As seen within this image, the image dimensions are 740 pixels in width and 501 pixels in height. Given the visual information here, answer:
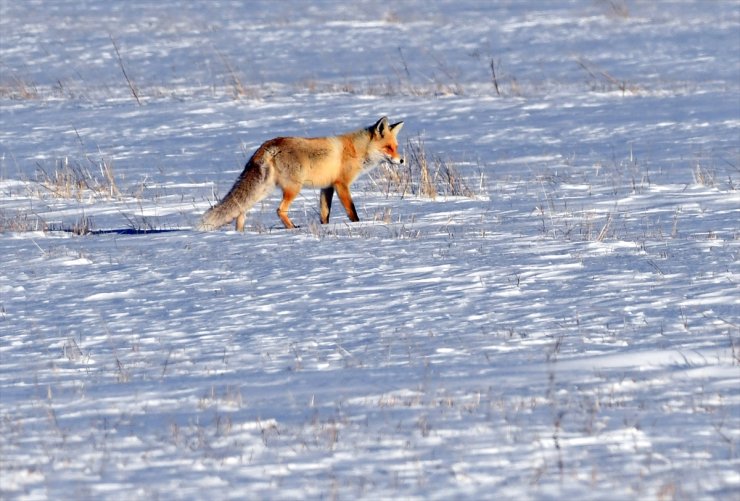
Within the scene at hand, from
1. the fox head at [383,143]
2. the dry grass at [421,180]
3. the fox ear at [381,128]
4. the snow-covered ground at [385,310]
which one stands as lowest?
the snow-covered ground at [385,310]

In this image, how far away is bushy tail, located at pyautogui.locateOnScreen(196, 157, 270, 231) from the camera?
9.16 m

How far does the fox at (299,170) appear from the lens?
30.1 ft

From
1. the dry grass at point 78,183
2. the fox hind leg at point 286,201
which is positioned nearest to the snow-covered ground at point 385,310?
the dry grass at point 78,183

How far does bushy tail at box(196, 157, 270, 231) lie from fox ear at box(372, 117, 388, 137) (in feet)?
4.55

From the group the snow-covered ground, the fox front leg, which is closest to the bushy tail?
the snow-covered ground

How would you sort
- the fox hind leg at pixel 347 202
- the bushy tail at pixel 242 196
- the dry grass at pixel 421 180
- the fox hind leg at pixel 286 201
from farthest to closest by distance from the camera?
the dry grass at pixel 421 180
the fox hind leg at pixel 347 202
the fox hind leg at pixel 286 201
the bushy tail at pixel 242 196

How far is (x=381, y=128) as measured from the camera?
33.6 feet

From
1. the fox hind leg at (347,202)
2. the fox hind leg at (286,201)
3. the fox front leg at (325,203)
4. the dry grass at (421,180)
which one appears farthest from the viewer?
the dry grass at (421,180)

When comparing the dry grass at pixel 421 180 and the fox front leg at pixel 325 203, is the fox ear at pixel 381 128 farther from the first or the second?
the dry grass at pixel 421 180

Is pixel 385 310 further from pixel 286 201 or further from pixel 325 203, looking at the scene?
pixel 325 203

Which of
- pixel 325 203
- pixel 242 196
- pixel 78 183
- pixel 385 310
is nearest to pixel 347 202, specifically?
pixel 325 203

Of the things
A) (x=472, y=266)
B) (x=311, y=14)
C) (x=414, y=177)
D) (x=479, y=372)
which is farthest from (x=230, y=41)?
(x=479, y=372)

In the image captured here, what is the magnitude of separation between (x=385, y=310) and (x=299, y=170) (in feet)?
9.44

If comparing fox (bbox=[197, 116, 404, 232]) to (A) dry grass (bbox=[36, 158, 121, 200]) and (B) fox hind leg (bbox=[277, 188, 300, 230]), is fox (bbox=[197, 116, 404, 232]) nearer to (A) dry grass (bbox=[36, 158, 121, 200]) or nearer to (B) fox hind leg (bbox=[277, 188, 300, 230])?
(B) fox hind leg (bbox=[277, 188, 300, 230])
